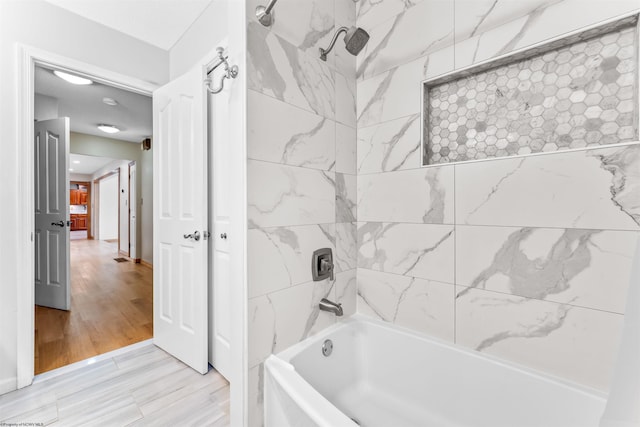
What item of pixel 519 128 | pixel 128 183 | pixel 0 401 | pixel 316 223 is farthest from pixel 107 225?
pixel 519 128

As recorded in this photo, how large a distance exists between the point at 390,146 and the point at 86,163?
9017mm

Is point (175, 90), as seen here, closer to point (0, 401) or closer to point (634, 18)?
point (0, 401)

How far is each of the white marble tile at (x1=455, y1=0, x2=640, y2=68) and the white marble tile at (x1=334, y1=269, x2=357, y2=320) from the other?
1229mm

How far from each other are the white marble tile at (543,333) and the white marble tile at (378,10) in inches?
59.0

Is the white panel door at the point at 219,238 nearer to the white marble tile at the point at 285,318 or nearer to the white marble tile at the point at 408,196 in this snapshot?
the white marble tile at the point at 285,318

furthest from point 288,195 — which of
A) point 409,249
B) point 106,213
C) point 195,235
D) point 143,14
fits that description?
point 106,213

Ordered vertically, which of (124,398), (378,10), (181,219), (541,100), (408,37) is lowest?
(124,398)

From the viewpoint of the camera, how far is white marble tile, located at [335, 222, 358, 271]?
5.08 feet

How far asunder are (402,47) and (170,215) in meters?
1.96

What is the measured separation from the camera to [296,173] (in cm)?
131

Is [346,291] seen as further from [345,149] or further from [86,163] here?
[86,163]

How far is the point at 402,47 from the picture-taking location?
4.78ft

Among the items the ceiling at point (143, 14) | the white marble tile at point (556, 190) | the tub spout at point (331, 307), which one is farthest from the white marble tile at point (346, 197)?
the ceiling at point (143, 14)

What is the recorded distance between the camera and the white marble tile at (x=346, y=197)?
5.05ft
